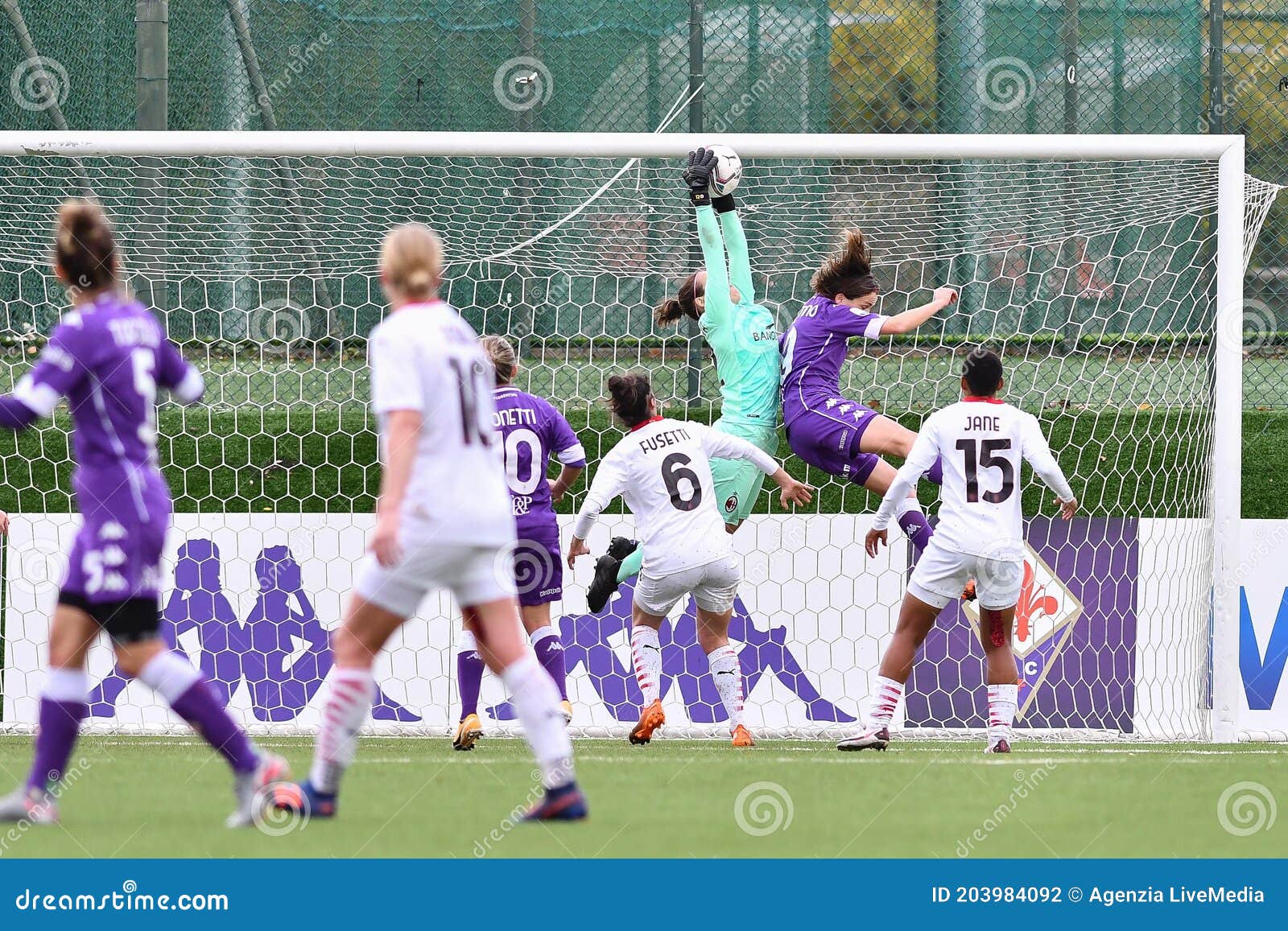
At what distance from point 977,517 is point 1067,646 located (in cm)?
207

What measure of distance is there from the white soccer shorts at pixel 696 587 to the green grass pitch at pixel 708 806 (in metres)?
0.77

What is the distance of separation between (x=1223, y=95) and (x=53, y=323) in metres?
7.97

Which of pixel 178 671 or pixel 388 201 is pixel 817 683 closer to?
pixel 388 201

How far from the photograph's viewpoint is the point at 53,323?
34.0 feet

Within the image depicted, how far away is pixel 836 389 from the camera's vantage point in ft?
25.1

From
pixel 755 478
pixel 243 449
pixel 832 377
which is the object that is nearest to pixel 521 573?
pixel 755 478

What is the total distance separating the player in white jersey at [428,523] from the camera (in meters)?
3.99
